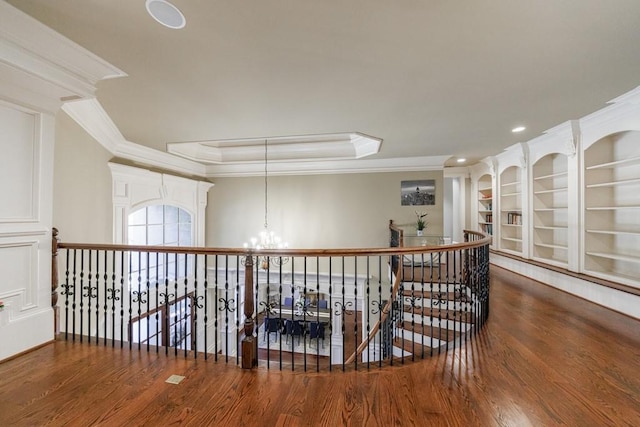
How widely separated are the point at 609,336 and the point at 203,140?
19.0 feet

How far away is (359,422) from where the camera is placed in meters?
1.58

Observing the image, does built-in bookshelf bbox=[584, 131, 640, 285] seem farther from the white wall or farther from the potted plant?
the white wall

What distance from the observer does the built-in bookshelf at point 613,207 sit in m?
3.41

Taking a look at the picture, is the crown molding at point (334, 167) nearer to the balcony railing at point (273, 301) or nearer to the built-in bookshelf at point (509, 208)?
the built-in bookshelf at point (509, 208)

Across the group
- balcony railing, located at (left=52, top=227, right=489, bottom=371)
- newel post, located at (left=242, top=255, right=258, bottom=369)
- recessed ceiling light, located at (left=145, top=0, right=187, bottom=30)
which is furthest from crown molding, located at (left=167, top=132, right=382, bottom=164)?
newel post, located at (left=242, top=255, right=258, bottom=369)

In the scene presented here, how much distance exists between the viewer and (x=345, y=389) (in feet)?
6.21

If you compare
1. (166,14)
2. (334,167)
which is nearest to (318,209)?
(334,167)

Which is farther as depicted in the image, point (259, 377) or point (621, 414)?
point (259, 377)

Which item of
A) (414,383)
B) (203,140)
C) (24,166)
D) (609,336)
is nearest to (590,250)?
(609,336)

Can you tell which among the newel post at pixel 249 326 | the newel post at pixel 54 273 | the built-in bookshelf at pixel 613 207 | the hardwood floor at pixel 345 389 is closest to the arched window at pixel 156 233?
the newel post at pixel 54 273

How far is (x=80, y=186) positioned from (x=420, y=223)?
5.74m

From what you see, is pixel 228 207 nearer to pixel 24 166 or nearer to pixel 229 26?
pixel 24 166

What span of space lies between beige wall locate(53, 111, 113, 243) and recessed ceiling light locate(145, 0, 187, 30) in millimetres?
2336

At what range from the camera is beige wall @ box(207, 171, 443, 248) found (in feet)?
19.4
